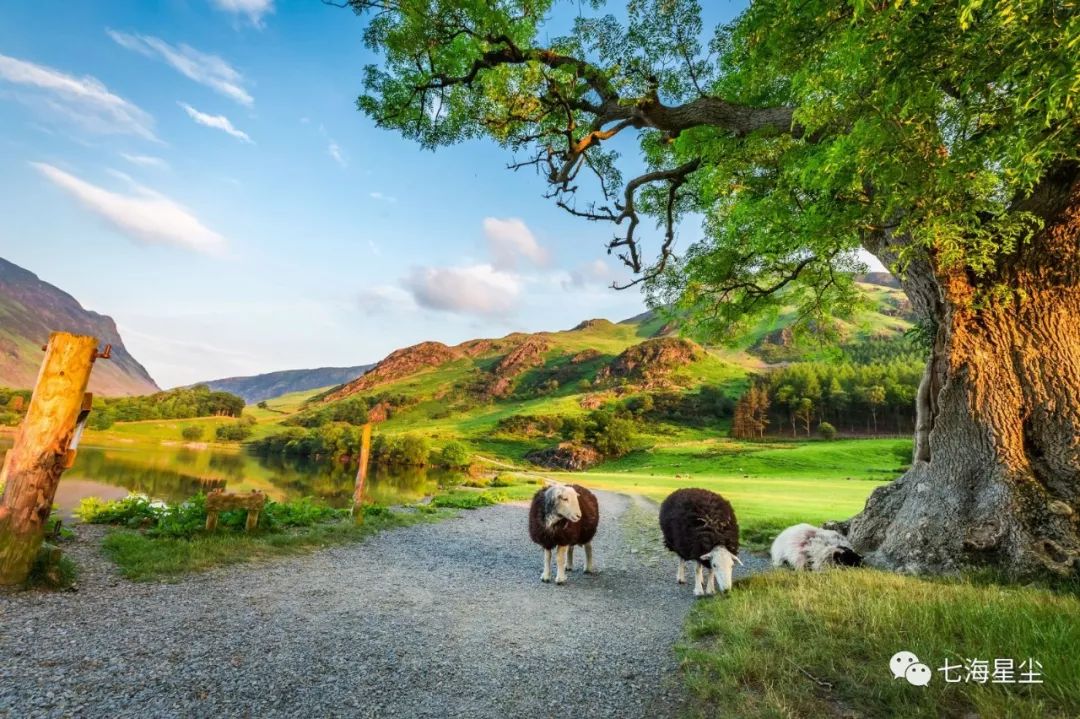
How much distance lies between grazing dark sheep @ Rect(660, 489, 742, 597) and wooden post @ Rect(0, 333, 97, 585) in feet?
33.0

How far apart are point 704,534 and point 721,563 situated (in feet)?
1.78

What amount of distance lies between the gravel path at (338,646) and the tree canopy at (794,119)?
19.4 ft

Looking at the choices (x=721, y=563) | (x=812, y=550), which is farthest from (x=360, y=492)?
(x=812, y=550)

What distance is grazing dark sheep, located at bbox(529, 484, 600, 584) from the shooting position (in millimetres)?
9328

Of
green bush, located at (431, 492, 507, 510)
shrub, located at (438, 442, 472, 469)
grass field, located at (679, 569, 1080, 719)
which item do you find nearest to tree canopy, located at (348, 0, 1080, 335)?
grass field, located at (679, 569, 1080, 719)

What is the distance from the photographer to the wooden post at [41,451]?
267 inches

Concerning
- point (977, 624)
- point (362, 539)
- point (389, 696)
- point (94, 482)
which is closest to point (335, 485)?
point (94, 482)

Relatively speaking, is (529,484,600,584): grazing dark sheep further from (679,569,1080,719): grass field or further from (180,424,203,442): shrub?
(180,424,203,442): shrub

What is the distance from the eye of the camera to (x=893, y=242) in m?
→ 9.39

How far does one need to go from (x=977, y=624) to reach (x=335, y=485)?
4158cm

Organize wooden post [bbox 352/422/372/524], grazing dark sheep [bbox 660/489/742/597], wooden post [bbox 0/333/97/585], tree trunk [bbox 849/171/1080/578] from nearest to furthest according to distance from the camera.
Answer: wooden post [bbox 0/333/97/585], tree trunk [bbox 849/171/1080/578], grazing dark sheep [bbox 660/489/742/597], wooden post [bbox 352/422/372/524]

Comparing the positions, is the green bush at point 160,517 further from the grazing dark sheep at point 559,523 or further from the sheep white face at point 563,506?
the sheep white face at point 563,506

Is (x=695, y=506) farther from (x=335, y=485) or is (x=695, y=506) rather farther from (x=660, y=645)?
(x=335, y=485)

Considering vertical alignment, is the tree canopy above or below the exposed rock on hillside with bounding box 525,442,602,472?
above
